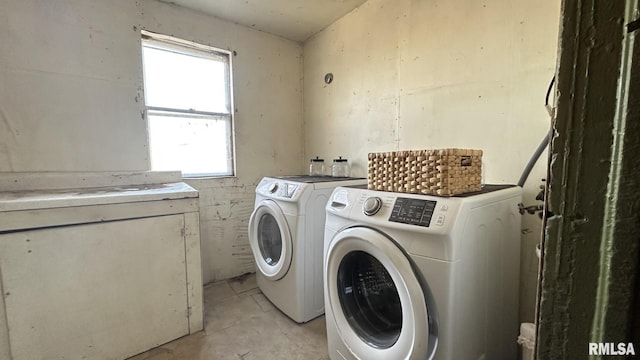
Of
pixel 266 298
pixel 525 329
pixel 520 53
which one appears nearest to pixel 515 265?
pixel 525 329

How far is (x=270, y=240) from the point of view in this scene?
2125mm

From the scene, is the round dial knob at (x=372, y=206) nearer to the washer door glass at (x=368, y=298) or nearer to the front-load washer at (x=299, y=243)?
the washer door glass at (x=368, y=298)

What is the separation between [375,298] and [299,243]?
2.03 ft

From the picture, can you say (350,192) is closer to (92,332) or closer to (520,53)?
(520,53)

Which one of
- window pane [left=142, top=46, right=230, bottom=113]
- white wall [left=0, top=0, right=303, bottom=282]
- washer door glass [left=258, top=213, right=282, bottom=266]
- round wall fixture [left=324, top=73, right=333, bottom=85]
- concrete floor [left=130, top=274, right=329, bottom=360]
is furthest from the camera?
round wall fixture [left=324, top=73, right=333, bottom=85]

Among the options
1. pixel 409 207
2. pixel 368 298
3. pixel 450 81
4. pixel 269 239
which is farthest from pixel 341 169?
pixel 409 207

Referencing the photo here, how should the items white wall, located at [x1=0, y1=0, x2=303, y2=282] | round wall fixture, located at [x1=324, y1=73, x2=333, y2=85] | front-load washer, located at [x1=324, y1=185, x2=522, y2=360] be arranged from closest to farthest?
front-load washer, located at [x1=324, y1=185, x2=522, y2=360] → white wall, located at [x1=0, y1=0, x2=303, y2=282] → round wall fixture, located at [x1=324, y1=73, x2=333, y2=85]

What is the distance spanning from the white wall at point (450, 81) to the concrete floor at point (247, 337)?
1217 millimetres

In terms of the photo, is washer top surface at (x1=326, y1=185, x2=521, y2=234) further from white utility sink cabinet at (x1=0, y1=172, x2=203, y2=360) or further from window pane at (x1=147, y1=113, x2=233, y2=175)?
window pane at (x1=147, y1=113, x2=233, y2=175)

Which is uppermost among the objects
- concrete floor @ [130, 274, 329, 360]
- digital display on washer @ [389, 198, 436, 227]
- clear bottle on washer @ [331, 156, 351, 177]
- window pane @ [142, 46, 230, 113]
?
window pane @ [142, 46, 230, 113]

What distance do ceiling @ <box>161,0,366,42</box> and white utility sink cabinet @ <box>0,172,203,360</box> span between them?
1579 mm

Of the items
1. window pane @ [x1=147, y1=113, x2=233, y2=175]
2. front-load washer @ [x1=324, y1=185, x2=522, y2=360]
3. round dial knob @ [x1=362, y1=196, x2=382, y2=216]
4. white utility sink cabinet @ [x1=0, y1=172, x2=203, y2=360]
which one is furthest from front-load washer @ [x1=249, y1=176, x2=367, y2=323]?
window pane @ [x1=147, y1=113, x2=233, y2=175]

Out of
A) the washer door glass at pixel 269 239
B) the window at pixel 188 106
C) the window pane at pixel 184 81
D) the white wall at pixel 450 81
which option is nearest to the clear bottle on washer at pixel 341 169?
the white wall at pixel 450 81

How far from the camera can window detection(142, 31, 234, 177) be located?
2.16m
